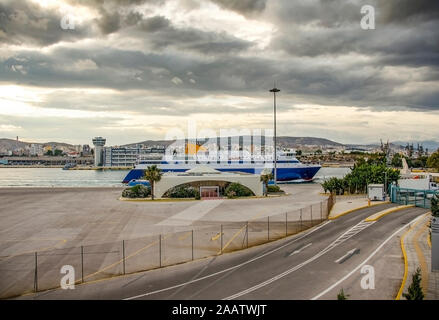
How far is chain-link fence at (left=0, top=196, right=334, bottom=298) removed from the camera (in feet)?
65.4

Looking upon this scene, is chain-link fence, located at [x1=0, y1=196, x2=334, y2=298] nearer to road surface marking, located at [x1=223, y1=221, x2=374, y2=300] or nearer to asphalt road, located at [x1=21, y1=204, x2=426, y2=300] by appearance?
asphalt road, located at [x1=21, y1=204, x2=426, y2=300]

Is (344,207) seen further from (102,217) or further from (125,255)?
(125,255)

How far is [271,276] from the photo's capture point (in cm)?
1958

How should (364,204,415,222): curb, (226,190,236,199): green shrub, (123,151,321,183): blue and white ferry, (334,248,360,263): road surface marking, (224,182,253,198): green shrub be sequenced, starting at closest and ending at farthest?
(334,248,360,263): road surface marking < (364,204,415,222): curb < (226,190,236,199): green shrub < (224,182,253,198): green shrub < (123,151,321,183): blue and white ferry

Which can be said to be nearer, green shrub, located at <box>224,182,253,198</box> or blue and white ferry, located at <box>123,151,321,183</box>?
green shrub, located at <box>224,182,253,198</box>

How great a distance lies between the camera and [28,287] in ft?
61.5

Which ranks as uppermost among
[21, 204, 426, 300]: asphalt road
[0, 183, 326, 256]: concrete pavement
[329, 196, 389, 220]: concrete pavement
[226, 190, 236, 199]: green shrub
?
[226, 190, 236, 199]: green shrub

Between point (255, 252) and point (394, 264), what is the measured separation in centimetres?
850

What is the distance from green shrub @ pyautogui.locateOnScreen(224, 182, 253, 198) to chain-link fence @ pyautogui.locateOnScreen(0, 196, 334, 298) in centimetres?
2317
